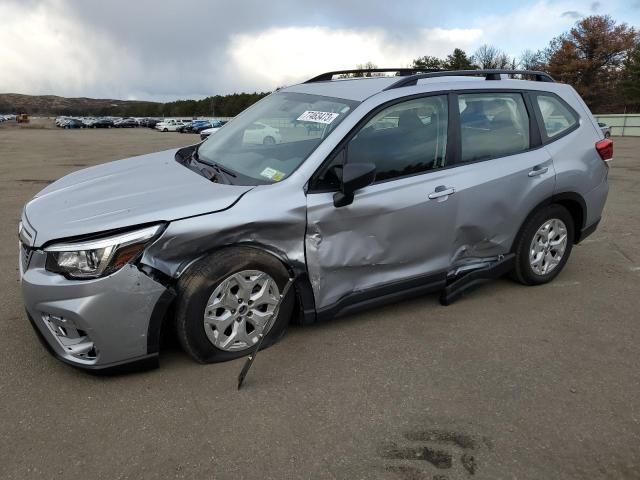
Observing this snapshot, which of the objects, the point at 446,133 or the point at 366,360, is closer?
the point at 366,360

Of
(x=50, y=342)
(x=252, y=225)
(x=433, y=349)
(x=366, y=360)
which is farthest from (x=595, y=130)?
(x=50, y=342)

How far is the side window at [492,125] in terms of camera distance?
3928 millimetres

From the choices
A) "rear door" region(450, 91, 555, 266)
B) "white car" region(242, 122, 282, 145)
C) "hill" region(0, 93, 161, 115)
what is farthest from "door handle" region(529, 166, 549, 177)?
"hill" region(0, 93, 161, 115)

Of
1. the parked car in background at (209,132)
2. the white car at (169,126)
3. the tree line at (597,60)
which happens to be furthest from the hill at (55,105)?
the parked car in background at (209,132)

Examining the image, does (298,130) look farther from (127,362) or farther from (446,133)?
(127,362)

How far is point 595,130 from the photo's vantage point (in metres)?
4.68

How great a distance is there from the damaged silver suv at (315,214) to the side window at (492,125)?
16mm

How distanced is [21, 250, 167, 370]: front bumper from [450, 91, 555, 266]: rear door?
222 cm

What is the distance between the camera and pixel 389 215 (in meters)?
3.51

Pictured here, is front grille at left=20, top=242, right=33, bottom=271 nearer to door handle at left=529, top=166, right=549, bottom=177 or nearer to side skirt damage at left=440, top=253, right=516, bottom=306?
side skirt damage at left=440, top=253, right=516, bottom=306

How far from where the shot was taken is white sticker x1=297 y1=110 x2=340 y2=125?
11.7ft

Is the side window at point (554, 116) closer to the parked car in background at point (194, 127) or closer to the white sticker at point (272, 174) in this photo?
the white sticker at point (272, 174)

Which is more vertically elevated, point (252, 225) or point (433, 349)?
point (252, 225)

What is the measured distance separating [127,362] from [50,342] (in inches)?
17.5
